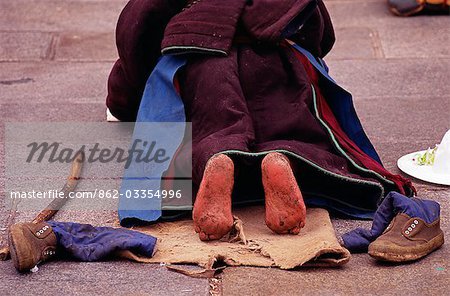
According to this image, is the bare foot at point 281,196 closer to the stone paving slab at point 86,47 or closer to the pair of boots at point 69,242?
the pair of boots at point 69,242

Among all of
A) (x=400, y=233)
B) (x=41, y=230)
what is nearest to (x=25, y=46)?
(x=41, y=230)

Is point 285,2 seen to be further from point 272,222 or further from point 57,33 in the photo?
point 57,33

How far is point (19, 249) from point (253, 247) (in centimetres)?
72

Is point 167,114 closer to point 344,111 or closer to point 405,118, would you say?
point 344,111

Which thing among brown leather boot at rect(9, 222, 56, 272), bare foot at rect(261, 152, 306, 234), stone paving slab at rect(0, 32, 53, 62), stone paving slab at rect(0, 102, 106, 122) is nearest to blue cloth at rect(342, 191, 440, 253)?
bare foot at rect(261, 152, 306, 234)

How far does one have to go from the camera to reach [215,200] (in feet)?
9.76

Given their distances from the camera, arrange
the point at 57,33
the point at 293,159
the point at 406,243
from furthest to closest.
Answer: the point at 57,33
the point at 293,159
the point at 406,243

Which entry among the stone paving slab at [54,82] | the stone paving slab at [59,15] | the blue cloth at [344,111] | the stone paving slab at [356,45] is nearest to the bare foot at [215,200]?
the blue cloth at [344,111]

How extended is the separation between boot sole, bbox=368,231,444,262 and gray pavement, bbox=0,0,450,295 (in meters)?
0.03

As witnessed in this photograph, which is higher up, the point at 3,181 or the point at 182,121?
the point at 182,121

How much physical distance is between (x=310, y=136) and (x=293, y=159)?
8.1 inches

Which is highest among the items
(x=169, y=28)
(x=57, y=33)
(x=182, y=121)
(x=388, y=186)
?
(x=169, y=28)

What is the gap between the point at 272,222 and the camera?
119 inches

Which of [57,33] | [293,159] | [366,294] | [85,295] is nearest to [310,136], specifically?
[293,159]
